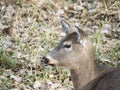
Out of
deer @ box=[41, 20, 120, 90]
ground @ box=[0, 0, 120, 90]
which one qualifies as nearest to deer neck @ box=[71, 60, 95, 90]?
deer @ box=[41, 20, 120, 90]

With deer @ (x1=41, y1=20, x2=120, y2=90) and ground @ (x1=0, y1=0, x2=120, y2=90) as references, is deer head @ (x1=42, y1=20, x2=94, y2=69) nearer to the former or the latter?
deer @ (x1=41, y1=20, x2=120, y2=90)

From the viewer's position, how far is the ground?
22.6 feet

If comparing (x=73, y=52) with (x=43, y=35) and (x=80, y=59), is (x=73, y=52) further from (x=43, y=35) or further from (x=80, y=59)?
(x=43, y=35)

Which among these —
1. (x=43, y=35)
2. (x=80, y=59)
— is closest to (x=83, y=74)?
(x=80, y=59)

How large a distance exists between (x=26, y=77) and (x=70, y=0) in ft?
9.76

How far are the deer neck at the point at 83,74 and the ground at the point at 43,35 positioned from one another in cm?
89

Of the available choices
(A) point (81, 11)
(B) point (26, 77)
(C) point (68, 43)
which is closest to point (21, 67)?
(B) point (26, 77)

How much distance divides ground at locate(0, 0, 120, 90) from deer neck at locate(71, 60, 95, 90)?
89 centimetres

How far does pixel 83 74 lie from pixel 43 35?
2.41 metres

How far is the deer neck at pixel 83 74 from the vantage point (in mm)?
5652

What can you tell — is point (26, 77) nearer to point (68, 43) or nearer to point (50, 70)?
point (50, 70)

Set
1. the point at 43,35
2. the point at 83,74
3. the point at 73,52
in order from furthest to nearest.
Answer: the point at 43,35 < the point at 83,74 < the point at 73,52

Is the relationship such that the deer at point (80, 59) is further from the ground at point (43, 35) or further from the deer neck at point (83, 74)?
the ground at point (43, 35)

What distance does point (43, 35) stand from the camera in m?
8.02
